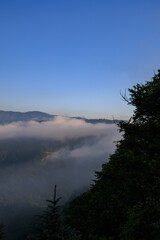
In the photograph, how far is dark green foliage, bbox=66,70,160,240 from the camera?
8445 mm

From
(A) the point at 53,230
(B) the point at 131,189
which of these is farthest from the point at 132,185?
(A) the point at 53,230

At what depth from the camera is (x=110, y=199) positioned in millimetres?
10055

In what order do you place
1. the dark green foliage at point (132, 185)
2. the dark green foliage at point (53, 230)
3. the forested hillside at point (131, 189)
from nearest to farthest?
1. the dark green foliage at point (53, 230)
2. the forested hillside at point (131, 189)
3. the dark green foliage at point (132, 185)

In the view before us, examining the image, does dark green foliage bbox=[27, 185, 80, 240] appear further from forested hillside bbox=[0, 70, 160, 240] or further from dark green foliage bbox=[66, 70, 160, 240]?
dark green foliage bbox=[66, 70, 160, 240]

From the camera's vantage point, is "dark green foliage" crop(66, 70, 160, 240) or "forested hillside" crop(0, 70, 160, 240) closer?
"forested hillside" crop(0, 70, 160, 240)

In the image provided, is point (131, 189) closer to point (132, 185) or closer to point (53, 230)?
point (132, 185)

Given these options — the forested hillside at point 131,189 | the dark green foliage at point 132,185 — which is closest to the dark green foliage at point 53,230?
the forested hillside at point 131,189

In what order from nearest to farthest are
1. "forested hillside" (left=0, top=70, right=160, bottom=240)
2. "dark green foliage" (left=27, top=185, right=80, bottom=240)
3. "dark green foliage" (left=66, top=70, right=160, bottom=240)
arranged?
"dark green foliage" (left=27, top=185, right=80, bottom=240) → "forested hillside" (left=0, top=70, right=160, bottom=240) → "dark green foliage" (left=66, top=70, right=160, bottom=240)

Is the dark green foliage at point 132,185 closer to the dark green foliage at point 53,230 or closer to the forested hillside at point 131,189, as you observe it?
the forested hillside at point 131,189

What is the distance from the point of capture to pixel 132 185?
32.8ft

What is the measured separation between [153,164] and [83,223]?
18.6ft

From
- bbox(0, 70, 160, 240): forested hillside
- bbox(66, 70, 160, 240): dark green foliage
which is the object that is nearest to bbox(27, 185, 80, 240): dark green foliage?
bbox(0, 70, 160, 240): forested hillside

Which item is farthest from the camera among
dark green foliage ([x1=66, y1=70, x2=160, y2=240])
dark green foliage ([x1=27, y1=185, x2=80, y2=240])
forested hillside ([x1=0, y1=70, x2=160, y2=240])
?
dark green foliage ([x1=66, y1=70, x2=160, y2=240])

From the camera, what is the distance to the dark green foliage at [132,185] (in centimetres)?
845
